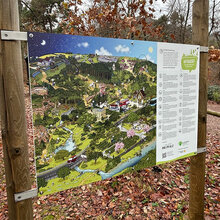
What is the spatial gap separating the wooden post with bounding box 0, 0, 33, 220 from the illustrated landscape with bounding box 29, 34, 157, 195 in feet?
0.31

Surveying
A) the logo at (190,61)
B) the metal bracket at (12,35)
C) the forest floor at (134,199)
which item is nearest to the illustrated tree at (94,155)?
the metal bracket at (12,35)

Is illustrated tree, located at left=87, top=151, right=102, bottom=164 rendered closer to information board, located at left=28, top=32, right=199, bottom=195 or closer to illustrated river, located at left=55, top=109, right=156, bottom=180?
information board, located at left=28, top=32, right=199, bottom=195

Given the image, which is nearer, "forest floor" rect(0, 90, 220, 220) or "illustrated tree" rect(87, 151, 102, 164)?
"illustrated tree" rect(87, 151, 102, 164)

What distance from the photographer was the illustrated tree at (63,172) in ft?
5.15

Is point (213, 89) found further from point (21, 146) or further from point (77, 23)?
point (21, 146)

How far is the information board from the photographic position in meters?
1.49

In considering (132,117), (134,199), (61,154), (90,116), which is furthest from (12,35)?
(134,199)

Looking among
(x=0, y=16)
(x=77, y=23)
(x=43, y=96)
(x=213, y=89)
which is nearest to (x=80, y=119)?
(x=43, y=96)

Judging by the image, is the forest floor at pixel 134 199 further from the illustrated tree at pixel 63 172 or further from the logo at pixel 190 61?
the logo at pixel 190 61

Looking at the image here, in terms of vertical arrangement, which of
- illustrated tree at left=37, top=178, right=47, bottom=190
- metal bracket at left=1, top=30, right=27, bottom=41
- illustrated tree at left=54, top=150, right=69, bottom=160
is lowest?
illustrated tree at left=37, top=178, right=47, bottom=190

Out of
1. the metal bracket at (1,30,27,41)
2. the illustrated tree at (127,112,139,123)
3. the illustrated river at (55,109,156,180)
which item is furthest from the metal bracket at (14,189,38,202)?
the metal bracket at (1,30,27,41)

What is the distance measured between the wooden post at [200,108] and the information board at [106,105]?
0.39 ft

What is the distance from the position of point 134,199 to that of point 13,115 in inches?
107

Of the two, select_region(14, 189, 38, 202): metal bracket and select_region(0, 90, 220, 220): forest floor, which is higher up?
select_region(14, 189, 38, 202): metal bracket
